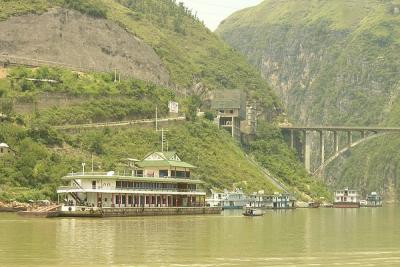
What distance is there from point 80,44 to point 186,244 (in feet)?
352

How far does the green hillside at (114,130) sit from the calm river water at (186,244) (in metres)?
33.2

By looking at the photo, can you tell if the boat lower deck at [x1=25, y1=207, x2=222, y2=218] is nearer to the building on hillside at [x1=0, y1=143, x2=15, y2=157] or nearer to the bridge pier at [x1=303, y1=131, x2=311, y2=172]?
the building on hillside at [x1=0, y1=143, x2=15, y2=157]

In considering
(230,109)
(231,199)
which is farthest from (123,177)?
(230,109)

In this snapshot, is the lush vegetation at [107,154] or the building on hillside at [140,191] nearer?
the building on hillside at [140,191]

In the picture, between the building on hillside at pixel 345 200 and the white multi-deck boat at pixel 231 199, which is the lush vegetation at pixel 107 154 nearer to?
the white multi-deck boat at pixel 231 199

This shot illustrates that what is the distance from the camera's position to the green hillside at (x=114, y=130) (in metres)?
111

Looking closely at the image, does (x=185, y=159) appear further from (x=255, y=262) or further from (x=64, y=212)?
(x=255, y=262)

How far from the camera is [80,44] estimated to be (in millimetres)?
158625

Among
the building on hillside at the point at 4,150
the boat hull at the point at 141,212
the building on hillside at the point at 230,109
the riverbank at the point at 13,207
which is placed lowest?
the boat hull at the point at 141,212

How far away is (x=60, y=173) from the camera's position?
107 meters

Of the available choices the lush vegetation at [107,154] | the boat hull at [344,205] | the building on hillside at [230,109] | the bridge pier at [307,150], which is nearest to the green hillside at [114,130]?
the lush vegetation at [107,154]

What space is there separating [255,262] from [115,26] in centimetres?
12687

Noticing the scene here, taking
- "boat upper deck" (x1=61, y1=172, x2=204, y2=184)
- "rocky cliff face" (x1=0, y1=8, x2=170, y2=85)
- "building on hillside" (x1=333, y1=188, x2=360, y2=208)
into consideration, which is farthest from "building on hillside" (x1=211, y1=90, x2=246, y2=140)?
"boat upper deck" (x1=61, y1=172, x2=204, y2=184)

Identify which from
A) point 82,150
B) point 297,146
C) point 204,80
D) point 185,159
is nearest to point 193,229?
point 82,150
